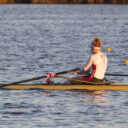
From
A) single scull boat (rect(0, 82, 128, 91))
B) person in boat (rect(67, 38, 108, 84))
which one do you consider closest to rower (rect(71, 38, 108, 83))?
person in boat (rect(67, 38, 108, 84))

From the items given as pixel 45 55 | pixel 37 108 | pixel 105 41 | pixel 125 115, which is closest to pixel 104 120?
pixel 125 115

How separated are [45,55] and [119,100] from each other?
13911mm

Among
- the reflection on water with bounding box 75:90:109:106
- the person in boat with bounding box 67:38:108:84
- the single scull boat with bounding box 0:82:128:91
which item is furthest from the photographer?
the single scull boat with bounding box 0:82:128:91

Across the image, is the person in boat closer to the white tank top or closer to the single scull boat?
the white tank top

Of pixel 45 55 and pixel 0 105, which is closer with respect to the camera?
pixel 0 105

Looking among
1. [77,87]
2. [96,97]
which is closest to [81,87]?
[77,87]

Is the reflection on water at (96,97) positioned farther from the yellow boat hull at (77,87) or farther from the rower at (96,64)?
the rower at (96,64)

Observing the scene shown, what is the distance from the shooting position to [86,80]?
18.8 metres

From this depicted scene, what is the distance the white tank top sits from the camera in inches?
715

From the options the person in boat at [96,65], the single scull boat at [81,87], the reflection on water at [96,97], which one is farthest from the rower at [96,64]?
the reflection on water at [96,97]

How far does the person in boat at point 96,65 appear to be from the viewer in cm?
1808

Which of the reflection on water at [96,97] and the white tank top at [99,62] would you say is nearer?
the reflection on water at [96,97]

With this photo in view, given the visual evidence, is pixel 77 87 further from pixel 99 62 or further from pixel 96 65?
pixel 99 62

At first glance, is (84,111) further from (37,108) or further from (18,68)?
(18,68)
